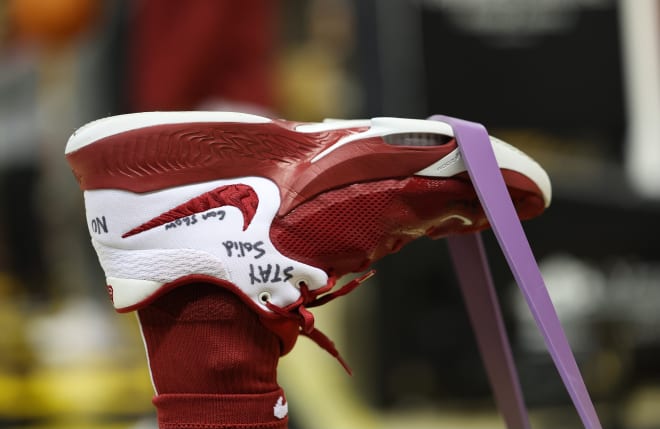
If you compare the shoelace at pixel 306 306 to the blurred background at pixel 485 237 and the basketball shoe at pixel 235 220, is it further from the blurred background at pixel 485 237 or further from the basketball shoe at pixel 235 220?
the blurred background at pixel 485 237

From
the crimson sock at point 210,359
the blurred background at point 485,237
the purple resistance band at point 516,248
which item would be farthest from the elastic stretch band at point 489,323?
the blurred background at point 485,237

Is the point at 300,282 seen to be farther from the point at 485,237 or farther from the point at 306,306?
the point at 485,237

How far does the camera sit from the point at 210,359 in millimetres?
719

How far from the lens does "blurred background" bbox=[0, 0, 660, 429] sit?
1.85 meters

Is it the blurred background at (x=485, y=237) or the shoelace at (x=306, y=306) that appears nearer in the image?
the shoelace at (x=306, y=306)

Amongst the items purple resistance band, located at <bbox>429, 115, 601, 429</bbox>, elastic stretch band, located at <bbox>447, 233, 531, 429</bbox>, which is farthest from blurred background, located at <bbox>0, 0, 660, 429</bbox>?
purple resistance band, located at <bbox>429, 115, 601, 429</bbox>

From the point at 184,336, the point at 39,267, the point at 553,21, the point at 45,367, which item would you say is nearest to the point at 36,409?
the point at 45,367

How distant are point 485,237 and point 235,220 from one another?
1026mm

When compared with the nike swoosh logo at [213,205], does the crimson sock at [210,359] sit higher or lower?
lower

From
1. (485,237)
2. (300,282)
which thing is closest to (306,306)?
(300,282)

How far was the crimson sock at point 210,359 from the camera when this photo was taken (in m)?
0.72

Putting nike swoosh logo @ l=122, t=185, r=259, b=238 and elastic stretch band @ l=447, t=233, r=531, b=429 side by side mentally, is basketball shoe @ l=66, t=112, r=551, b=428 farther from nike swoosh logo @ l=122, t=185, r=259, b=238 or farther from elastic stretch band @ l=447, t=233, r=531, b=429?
elastic stretch band @ l=447, t=233, r=531, b=429

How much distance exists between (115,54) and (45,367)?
652 millimetres

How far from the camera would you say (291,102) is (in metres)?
2.45
